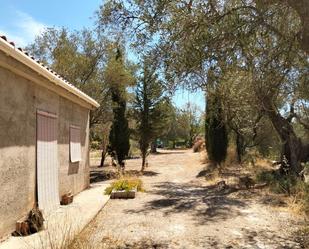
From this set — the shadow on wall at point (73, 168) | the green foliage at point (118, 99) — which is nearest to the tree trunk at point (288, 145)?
the shadow on wall at point (73, 168)

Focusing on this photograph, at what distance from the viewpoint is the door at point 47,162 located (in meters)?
9.45

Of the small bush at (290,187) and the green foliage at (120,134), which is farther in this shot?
the green foliage at (120,134)

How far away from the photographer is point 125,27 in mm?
→ 8375

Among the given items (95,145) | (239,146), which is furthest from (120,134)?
(95,145)

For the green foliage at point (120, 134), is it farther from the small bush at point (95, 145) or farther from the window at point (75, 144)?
the small bush at point (95, 145)

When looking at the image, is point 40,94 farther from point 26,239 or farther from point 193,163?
point 193,163

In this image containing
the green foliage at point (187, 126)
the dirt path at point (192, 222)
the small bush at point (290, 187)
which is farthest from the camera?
the green foliage at point (187, 126)

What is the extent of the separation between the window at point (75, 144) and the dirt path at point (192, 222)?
1.71m

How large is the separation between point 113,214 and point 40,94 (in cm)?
331

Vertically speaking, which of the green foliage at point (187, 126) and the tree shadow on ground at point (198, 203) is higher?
the green foliage at point (187, 126)

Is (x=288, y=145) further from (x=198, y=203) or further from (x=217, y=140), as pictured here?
(x=217, y=140)

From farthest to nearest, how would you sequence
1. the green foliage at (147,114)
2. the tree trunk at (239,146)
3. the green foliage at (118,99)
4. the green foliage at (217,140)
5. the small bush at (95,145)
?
the small bush at (95,145)
the tree trunk at (239,146)
the green foliage at (217,140)
the green foliage at (147,114)
the green foliage at (118,99)

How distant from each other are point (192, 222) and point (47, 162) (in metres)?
3.48

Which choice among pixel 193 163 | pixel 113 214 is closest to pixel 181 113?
pixel 193 163
